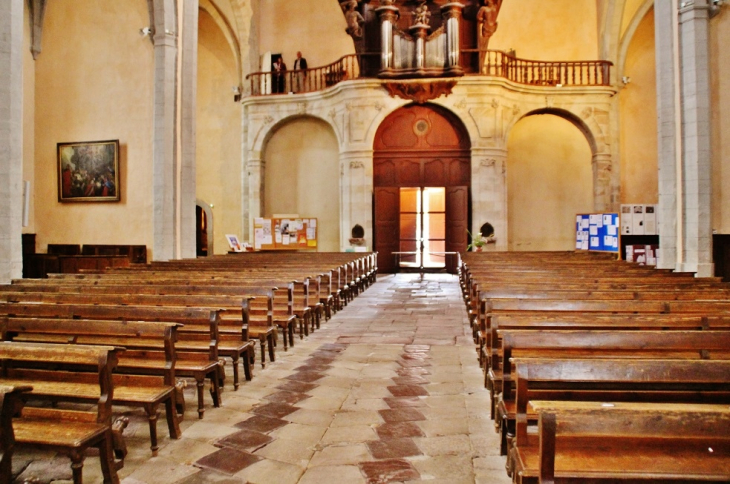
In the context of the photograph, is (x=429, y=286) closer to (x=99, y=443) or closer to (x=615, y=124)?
(x=615, y=124)

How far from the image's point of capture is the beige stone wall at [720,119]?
30.2 feet

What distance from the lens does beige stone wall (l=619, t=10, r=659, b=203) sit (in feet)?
56.4

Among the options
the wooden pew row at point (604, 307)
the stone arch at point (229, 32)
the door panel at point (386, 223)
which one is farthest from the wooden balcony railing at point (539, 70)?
the wooden pew row at point (604, 307)

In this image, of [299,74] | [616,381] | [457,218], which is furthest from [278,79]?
[616,381]

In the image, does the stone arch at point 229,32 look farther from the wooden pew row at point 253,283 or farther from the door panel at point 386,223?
the wooden pew row at point 253,283

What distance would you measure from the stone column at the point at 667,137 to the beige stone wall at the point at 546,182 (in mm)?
7618

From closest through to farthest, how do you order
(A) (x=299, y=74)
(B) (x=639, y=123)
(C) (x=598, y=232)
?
(C) (x=598, y=232) < (B) (x=639, y=123) < (A) (x=299, y=74)

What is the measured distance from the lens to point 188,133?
38.5ft

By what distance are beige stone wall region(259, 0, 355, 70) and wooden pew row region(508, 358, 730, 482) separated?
17.3 meters

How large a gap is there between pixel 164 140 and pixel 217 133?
26.3 feet

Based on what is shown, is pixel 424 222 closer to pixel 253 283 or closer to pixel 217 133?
pixel 217 133

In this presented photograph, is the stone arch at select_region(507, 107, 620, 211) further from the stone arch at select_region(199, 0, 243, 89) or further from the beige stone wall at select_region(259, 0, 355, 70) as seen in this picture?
the stone arch at select_region(199, 0, 243, 89)

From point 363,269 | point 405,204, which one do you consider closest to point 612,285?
point 363,269

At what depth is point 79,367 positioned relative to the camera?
13.5 feet
